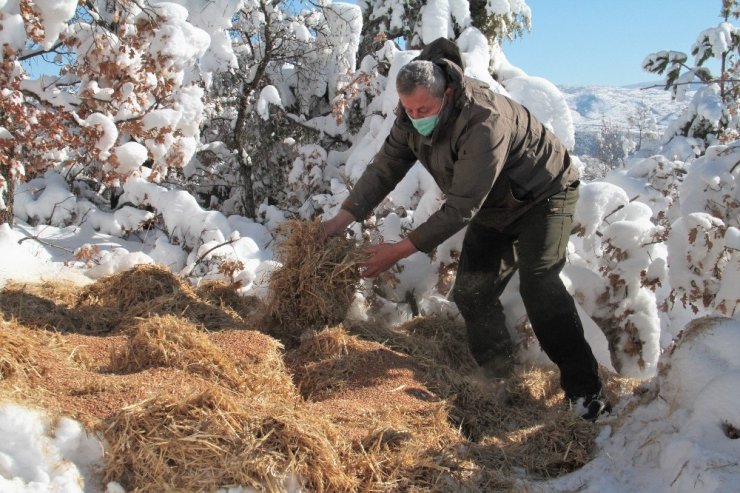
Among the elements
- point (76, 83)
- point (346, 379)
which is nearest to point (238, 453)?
point (346, 379)

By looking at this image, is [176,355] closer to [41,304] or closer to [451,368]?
[41,304]

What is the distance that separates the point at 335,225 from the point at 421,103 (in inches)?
41.5

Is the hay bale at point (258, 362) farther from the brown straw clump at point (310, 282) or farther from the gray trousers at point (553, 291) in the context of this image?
the gray trousers at point (553, 291)

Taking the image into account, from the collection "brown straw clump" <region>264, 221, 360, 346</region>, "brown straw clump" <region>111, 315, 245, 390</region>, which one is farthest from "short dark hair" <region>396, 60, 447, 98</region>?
"brown straw clump" <region>111, 315, 245, 390</region>

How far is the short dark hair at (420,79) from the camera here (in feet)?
11.2

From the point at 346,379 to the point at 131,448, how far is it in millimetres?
1459

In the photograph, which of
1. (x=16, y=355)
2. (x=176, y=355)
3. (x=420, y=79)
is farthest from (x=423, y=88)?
(x=16, y=355)

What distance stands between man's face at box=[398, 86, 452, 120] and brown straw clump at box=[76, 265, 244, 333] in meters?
1.88

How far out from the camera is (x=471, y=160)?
3.44 m

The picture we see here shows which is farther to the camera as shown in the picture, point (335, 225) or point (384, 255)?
point (335, 225)

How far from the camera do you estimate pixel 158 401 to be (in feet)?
8.05

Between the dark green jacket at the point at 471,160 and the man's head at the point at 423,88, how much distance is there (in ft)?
0.19

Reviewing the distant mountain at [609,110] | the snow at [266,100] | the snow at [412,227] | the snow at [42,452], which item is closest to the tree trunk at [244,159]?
the snow at [266,100]

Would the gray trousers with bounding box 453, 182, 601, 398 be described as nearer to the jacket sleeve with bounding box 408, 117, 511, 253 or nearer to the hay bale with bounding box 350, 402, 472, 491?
the jacket sleeve with bounding box 408, 117, 511, 253
